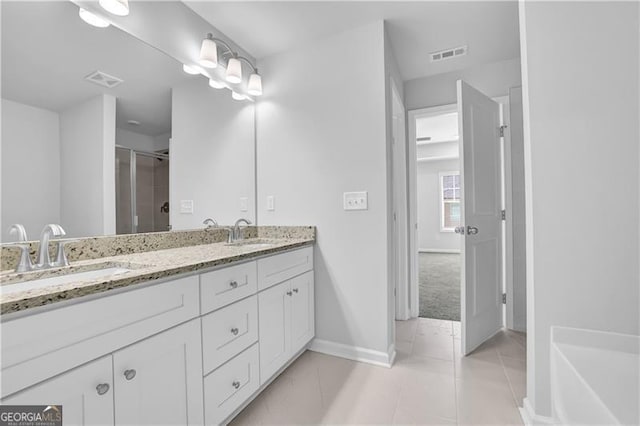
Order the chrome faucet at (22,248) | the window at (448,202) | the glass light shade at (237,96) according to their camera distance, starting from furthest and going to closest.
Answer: the window at (448,202)
the glass light shade at (237,96)
the chrome faucet at (22,248)

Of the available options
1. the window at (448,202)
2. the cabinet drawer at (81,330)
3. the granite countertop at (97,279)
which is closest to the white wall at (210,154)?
the granite countertop at (97,279)

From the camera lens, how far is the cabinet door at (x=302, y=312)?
6.25 feet

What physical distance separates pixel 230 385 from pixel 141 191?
3.81 ft

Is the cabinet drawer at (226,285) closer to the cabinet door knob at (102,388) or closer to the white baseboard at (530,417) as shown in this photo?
the cabinet door knob at (102,388)

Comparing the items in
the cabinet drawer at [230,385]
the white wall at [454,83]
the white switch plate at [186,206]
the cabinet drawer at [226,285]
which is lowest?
the cabinet drawer at [230,385]

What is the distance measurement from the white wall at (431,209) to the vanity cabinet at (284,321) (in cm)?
613

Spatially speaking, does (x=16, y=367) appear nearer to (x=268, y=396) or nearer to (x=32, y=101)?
(x=32, y=101)

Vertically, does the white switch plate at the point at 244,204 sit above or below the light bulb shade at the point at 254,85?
below

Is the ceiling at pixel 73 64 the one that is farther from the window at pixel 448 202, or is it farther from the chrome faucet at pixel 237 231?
the window at pixel 448 202

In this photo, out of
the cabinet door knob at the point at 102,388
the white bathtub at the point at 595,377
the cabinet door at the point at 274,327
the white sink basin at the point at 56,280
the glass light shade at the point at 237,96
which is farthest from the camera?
the glass light shade at the point at 237,96

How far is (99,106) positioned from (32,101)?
270mm

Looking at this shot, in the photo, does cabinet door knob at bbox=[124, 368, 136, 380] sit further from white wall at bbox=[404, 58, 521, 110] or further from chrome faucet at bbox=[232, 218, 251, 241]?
white wall at bbox=[404, 58, 521, 110]

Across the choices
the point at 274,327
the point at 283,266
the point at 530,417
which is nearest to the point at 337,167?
the point at 283,266

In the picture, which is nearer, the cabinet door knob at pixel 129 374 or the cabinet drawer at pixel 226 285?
the cabinet door knob at pixel 129 374
